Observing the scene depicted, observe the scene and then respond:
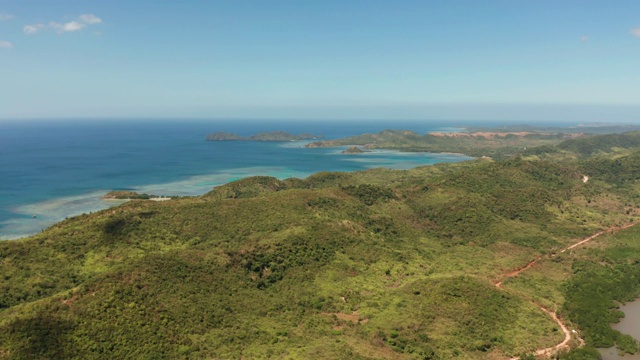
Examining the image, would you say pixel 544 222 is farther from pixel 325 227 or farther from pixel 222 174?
pixel 222 174

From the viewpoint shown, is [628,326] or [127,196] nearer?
[628,326]

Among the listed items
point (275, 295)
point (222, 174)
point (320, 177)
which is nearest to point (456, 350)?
point (275, 295)

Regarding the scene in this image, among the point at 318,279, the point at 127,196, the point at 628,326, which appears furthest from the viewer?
the point at 127,196

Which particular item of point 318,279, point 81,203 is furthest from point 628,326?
point 81,203

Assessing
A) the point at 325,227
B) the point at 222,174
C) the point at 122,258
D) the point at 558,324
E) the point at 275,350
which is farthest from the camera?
the point at 222,174

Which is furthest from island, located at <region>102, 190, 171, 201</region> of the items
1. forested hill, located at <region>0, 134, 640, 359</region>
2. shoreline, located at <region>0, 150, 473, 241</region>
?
forested hill, located at <region>0, 134, 640, 359</region>

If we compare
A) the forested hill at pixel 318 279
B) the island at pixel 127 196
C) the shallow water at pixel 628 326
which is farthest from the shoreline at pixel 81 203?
the shallow water at pixel 628 326

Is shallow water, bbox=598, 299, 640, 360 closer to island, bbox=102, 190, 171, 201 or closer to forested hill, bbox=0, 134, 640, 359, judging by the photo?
forested hill, bbox=0, 134, 640, 359

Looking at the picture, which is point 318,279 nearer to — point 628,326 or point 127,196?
point 628,326

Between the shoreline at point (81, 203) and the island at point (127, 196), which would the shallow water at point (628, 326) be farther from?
the island at point (127, 196)
